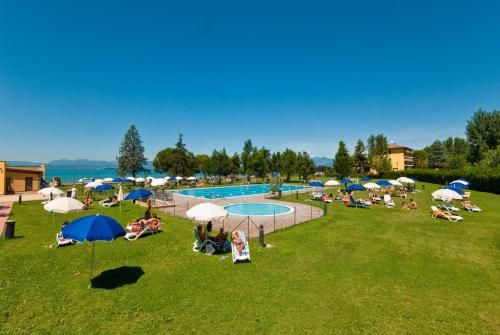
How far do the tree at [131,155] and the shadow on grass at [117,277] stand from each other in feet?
205

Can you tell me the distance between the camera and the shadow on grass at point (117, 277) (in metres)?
7.88

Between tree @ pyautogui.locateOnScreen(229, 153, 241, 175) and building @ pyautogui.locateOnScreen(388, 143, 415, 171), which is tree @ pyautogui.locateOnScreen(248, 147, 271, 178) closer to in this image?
tree @ pyautogui.locateOnScreen(229, 153, 241, 175)

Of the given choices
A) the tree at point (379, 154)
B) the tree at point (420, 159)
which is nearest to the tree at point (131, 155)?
the tree at point (379, 154)

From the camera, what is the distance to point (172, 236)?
1341 cm

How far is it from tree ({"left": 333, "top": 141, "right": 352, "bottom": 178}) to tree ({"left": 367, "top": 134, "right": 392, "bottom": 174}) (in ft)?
47.2

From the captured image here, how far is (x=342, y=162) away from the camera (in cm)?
5134

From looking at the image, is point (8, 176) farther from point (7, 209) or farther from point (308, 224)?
point (308, 224)

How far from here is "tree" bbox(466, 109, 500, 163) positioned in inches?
1768

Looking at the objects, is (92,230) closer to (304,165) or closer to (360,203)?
(360,203)

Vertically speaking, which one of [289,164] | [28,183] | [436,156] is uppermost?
[436,156]

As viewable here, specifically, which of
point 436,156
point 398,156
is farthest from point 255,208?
point 436,156

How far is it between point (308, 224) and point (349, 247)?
14.8ft

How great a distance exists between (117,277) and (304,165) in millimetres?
48642

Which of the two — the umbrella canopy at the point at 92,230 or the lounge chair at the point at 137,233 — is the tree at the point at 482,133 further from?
the umbrella canopy at the point at 92,230
